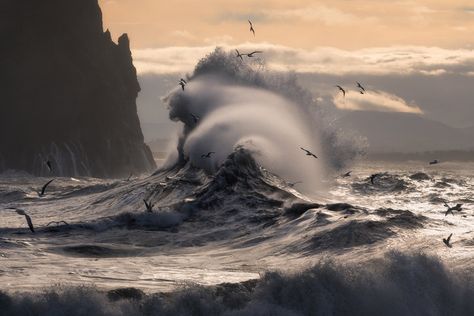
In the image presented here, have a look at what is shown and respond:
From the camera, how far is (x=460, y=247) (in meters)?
27.1

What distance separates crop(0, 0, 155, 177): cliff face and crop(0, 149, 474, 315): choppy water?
8714 centimetres

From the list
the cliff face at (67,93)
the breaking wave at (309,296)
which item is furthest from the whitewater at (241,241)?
the cliff face at (67,93)

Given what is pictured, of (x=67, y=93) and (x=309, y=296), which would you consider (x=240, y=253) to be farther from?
(x=67, y=93)

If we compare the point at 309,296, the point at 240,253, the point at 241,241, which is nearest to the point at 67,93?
the point at 241,241

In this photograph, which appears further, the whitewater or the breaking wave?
the whitewater

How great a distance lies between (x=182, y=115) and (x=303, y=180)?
14.9 m

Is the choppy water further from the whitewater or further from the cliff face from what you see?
the cliff face

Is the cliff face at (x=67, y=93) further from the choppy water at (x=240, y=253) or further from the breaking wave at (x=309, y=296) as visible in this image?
the breaking wave at (x=309, y=296)

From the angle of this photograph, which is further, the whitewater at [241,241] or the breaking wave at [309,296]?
the whitewater at [241,241]

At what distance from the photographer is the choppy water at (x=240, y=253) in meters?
21.3

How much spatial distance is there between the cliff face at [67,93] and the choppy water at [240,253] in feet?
286

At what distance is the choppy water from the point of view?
21.3m

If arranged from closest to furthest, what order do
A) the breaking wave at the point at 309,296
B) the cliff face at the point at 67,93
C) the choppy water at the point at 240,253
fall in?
1. the breaking wave at the point at 309,296
2. the choppy water at the point at 240,253
3. the cliff face at the point at 67,93

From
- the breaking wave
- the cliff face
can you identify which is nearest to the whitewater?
the breaking wave
